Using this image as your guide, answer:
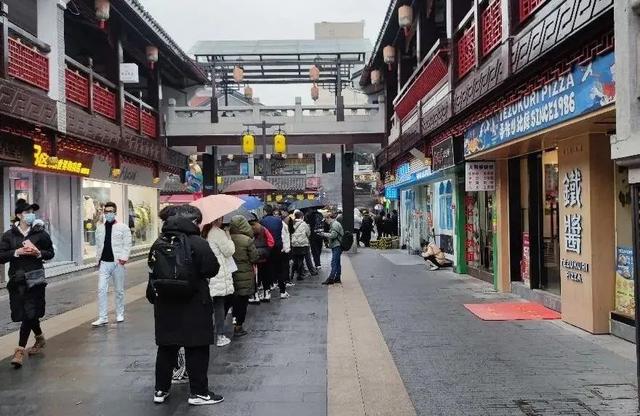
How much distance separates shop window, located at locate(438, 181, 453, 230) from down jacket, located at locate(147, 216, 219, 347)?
37.9 ft

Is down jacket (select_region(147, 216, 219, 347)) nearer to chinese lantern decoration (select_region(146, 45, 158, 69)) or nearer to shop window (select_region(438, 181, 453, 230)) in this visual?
shop window (select_region(438, 181, 453, 230))

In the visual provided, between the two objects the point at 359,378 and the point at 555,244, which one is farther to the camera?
the point at 555,244

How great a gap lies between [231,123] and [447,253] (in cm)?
1010

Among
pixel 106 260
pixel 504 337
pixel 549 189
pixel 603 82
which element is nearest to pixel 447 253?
pixel 549 189

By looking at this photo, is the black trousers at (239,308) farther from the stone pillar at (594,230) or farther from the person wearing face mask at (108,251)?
the stone pillar at (594,230)

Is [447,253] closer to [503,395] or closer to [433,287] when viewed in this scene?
[433,287]

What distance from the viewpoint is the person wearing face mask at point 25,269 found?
6.79 m

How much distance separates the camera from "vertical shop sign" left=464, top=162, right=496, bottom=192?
37.8 feet

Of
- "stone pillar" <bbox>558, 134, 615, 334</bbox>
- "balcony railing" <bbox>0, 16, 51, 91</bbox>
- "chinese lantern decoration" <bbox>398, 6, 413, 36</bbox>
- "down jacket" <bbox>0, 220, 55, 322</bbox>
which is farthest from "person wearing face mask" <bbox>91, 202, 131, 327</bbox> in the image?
"chinese lantern decoration" <bbox>398, 6, 413, 36</bbox>

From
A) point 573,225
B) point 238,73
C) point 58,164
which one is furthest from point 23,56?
point 238,73

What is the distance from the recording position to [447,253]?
16781 mm

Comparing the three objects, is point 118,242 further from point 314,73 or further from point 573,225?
point 314,73

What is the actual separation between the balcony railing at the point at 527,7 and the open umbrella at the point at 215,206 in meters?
4.30

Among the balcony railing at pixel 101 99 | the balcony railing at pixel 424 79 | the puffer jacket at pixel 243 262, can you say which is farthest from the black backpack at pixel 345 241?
the balcony railing at pixel 101 99
